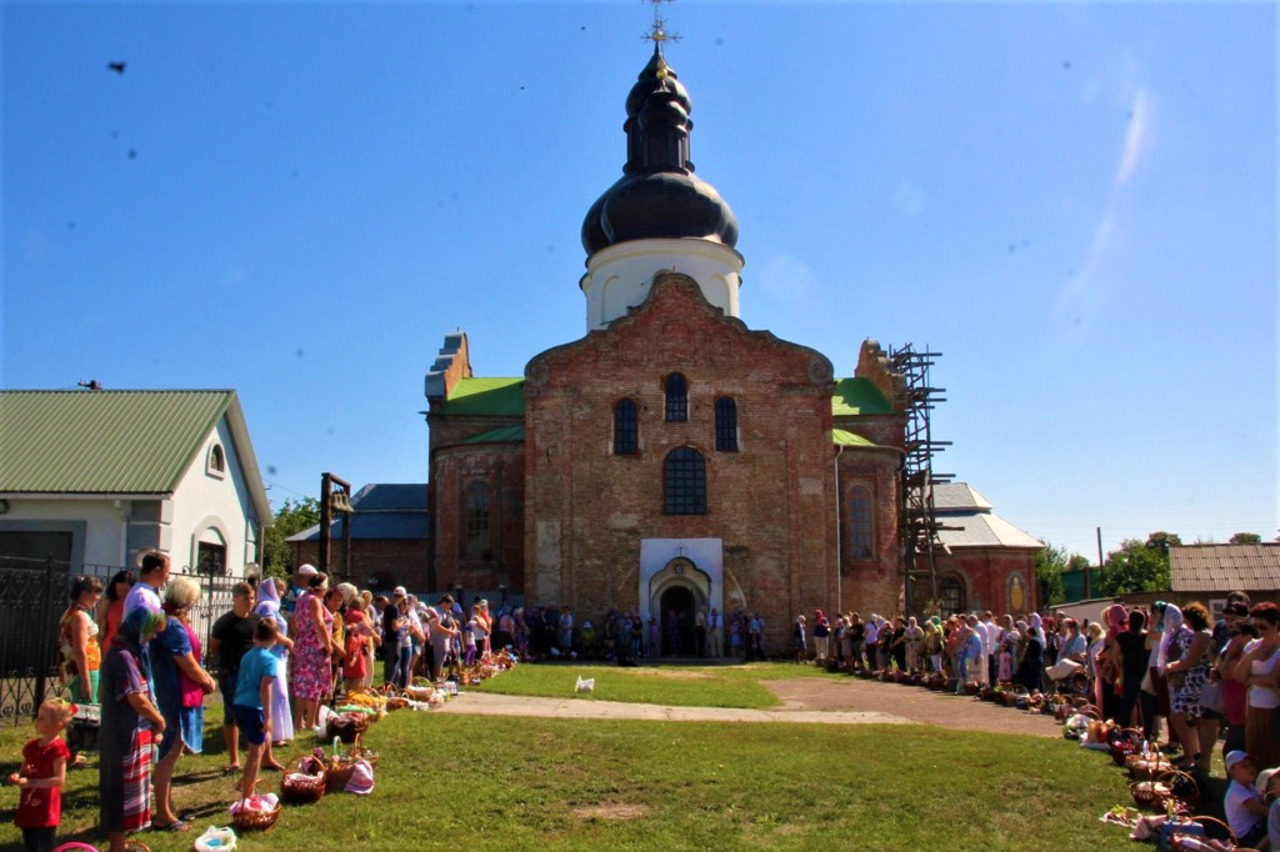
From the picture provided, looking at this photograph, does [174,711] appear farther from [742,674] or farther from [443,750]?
[742,674]

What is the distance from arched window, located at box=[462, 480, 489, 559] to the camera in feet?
115

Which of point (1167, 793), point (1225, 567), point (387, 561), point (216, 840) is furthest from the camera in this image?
point (387, 561)

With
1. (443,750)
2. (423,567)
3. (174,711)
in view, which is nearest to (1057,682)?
(443,750)

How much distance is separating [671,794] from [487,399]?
3116 cm

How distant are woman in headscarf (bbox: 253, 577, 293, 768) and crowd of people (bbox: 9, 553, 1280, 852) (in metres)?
0.02

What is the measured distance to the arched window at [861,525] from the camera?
34.8 metres

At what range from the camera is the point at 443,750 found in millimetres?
11445

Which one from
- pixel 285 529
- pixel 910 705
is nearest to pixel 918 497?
pixel 910 705

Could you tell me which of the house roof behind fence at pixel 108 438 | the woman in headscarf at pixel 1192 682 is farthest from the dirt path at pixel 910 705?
the house roof behind fence at pixel 108 438

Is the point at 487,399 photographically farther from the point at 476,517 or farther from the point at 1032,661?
the point at 1032,661

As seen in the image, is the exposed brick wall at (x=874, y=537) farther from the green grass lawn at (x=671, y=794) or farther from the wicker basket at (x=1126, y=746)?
the wicker basket at (x=1126, y=746)

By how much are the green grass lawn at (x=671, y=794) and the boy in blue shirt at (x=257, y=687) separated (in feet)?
2.32

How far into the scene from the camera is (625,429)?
33062 millimetres

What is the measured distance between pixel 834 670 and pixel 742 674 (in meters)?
3.12
